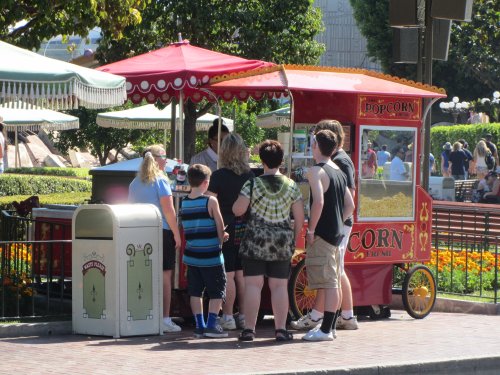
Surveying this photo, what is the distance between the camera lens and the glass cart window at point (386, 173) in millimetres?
11648

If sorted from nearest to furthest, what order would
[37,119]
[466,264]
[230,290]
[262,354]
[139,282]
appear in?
[262,354] → [139,282] → [230,290] → [466,264] → [37,119]

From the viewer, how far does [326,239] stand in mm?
10117

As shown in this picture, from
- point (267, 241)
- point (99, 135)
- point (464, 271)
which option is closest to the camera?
point (267, 241)

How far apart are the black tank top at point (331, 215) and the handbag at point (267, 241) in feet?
1.05

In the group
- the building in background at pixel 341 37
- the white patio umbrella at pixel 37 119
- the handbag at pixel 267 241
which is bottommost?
the handbag at pixel 267 241

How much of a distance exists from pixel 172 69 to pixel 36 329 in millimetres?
3423

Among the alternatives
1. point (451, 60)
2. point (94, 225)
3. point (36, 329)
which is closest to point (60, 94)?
point (94, 225)

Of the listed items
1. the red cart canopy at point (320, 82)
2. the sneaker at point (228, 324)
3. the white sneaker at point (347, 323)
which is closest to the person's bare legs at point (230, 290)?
the sneaker at point (228, 324)

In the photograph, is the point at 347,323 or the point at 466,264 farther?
the point at 466,264

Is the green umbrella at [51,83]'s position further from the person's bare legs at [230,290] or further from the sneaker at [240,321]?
the sneaker at [240,321]

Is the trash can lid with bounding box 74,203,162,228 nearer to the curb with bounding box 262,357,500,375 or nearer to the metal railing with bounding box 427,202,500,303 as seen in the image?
the curb with bounding box 262,357,500,375

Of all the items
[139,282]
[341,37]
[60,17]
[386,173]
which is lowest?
[139,282]

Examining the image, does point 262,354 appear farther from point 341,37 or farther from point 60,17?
point 341,37

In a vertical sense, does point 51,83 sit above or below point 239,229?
above
